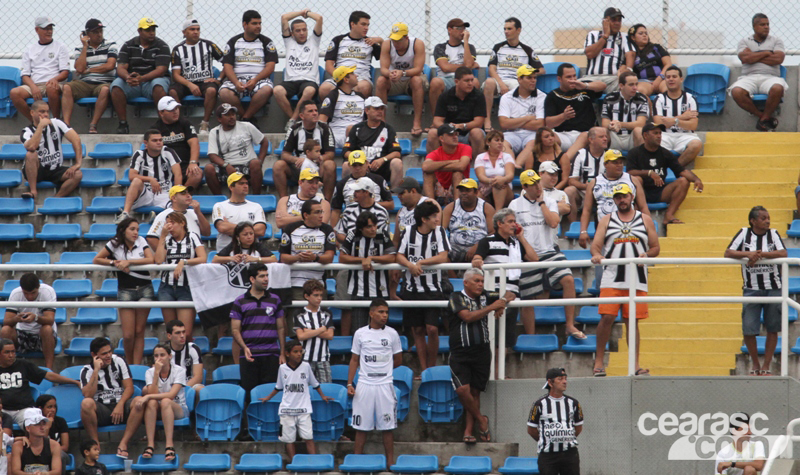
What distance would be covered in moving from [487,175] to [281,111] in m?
3.35

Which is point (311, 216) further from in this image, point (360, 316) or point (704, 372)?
point (704, 372)

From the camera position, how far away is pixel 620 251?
11055mm

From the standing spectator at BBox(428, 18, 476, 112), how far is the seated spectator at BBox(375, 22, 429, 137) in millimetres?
218

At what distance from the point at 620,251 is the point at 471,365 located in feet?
5.79

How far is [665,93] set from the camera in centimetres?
1383

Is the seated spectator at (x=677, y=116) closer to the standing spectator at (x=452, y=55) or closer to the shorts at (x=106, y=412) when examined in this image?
the standing spectator at (x=452, y=55)

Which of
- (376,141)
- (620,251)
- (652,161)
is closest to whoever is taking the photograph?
(620,251)

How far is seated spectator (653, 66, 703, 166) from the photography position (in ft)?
44.5

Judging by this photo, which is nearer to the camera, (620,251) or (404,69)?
(620,251)

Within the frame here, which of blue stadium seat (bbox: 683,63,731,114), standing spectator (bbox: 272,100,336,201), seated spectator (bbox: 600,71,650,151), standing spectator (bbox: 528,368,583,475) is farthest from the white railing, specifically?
blue stadium seat (bbox: 683,63,731,114)

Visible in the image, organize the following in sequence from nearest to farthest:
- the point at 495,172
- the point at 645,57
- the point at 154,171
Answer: the point at 495,172, the point at 154,171, the point at 645,57

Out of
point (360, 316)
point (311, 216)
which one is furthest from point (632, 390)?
point (311, 216)

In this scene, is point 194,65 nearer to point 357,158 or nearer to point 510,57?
point 357,158

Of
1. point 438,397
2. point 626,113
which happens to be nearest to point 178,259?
point 438,397
